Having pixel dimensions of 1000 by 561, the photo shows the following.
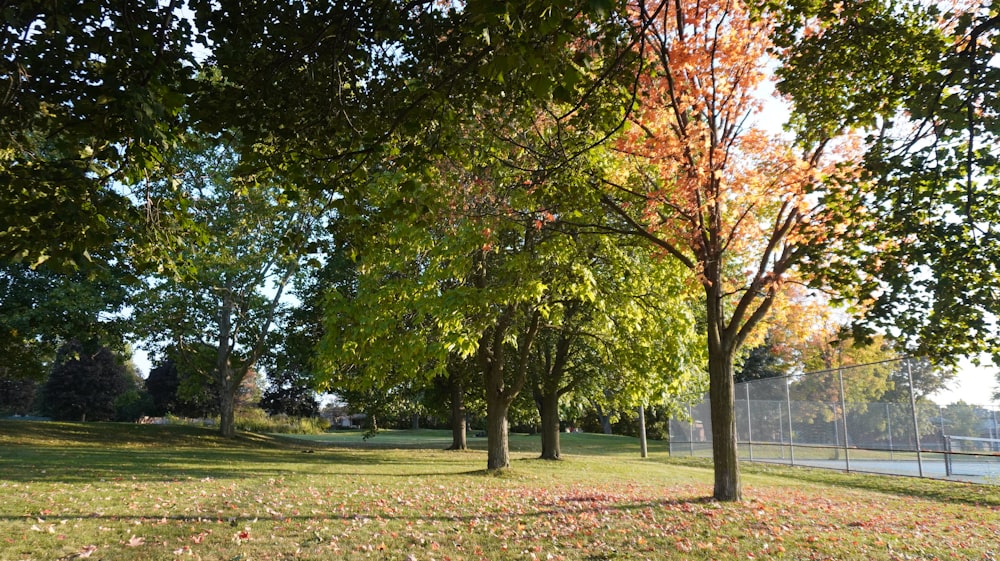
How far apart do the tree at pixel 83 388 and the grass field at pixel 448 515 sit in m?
35.3

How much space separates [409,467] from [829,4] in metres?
14.5

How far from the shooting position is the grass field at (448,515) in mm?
6344

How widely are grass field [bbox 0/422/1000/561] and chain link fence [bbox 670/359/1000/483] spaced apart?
858mm

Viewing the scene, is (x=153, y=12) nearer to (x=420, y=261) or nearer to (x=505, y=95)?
(x=505, y=95)

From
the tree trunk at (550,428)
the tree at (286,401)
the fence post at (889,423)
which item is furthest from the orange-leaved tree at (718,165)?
the tree at (286,401)

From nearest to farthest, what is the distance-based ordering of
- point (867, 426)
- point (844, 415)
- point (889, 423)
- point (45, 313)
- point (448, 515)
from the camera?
1. point (448, 515)
2. point (889, 423)
3. point (867, 426)
4. point (844, 415)
5. point (45, 313)

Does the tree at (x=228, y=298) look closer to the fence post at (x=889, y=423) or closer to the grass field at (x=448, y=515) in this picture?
the grass field at (x=448, y=515)

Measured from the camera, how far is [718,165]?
384 inches

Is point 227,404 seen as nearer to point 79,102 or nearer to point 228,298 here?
point 228,298

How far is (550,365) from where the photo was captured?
20672mm

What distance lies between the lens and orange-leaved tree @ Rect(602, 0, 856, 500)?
9523 mm

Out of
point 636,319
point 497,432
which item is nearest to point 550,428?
point 497,432

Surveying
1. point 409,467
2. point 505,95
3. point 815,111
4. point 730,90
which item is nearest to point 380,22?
point 505,95

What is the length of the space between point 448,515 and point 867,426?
14.0m
